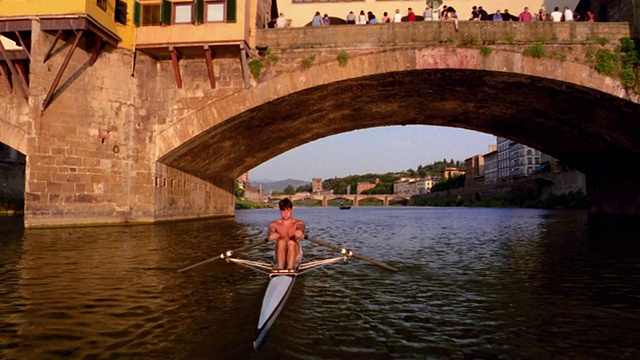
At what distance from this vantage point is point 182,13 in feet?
67.8

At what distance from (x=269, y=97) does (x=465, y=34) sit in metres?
9.06

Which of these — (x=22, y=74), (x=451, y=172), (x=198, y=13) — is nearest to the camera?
(x=198, y=13)

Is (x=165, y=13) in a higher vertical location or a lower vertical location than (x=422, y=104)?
higher

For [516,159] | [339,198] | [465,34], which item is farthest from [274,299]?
[339,198]

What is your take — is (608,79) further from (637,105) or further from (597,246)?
(597,246)

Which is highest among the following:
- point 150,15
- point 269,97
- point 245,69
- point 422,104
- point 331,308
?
point 150,15

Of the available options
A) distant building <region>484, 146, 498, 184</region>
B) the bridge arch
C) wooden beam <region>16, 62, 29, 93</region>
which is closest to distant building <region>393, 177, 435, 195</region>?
distant building <region>484, 146, 498, 184</region>

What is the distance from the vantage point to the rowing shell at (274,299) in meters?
4.90

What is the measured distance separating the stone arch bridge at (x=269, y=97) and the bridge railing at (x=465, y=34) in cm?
4

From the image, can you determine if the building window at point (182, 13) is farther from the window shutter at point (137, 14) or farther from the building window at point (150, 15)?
the window shutter at point (137, 14)

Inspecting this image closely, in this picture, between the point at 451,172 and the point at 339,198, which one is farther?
the point at 451,172

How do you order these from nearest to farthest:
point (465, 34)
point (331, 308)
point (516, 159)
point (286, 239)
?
1. point (331, 308)
2. point (286, 239)
3. point (465, 34)
4. point (516, 159)

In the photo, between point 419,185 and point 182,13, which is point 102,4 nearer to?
point 182,13

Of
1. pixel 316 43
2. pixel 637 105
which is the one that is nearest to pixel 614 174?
pixel 637 105
